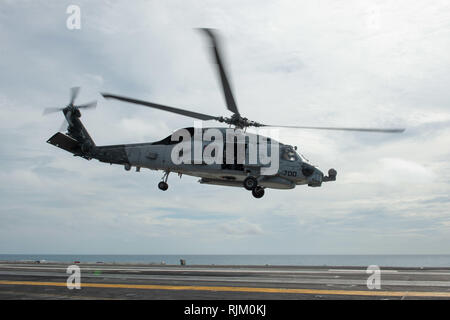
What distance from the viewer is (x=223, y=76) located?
16594mm

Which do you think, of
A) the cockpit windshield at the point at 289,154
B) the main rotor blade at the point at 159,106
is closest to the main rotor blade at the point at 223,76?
the main rotor blade at the point at 159,106

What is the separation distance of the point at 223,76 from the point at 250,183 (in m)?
8.76

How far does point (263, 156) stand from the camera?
23703 mm

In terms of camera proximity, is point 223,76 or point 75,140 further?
point 75,140

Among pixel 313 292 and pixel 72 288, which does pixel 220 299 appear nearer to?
pixel 313 292

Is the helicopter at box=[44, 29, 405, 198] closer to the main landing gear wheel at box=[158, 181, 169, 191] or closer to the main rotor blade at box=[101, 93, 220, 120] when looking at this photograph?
the main landing gear wheel at box=[158, 181, 169, 191]

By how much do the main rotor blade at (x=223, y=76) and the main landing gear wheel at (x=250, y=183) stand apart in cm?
473

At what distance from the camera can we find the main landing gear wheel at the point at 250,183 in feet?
77.7

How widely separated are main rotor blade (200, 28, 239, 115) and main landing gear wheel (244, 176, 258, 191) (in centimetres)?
473

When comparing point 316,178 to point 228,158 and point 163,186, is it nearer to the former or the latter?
point 228,158

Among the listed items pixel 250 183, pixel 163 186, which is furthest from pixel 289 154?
pixel 163 186

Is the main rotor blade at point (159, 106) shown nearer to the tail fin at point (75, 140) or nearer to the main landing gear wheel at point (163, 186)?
the main landing gear wheel at point (163, 186)
